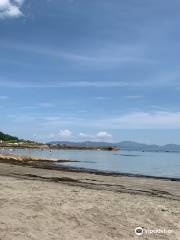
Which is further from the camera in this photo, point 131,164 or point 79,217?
point 131,164

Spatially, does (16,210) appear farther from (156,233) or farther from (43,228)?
(156,233)

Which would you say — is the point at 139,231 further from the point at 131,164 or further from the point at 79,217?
the point at 131,164

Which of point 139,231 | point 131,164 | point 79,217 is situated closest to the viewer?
point 139,231

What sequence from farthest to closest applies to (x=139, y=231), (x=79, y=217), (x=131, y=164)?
(x=131, y=164) → (x=79, y=217) → (x=139, y=231)

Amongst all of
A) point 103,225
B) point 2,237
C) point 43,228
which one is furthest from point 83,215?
point 2,237

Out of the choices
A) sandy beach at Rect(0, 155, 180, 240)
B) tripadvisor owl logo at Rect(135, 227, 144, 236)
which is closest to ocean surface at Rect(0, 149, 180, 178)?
sandy beach at Rect(0, 155, 180, 240)

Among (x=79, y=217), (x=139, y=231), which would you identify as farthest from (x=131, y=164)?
(x=139, y=231)

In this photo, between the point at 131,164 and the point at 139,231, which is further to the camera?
the point at 131,164

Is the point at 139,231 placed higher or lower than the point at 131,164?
lower

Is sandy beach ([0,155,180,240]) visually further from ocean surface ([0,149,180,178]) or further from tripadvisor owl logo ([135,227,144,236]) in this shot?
ocean surface ([0,149,180,178])

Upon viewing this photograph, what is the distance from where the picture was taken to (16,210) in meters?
11.7

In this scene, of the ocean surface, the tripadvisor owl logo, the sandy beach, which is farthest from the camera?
the ocean surface

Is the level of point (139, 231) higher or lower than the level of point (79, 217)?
lower

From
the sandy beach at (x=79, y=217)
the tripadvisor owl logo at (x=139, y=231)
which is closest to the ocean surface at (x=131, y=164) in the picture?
the sandy beach at (x=79, y=217)
